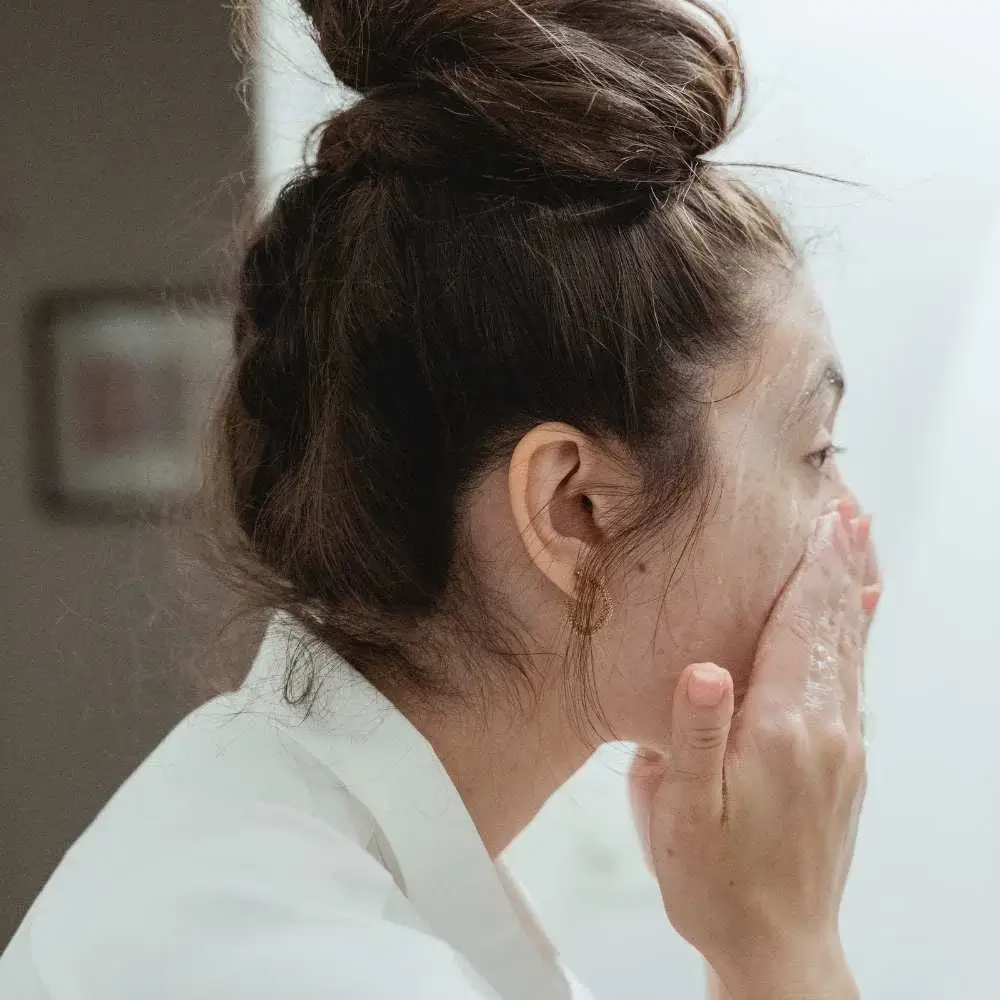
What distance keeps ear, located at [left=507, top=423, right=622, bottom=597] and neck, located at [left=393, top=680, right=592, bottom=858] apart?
102 millimetres

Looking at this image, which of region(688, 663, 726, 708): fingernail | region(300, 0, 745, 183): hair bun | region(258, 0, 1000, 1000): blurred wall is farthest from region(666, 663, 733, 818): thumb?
region(258, 0, 1000, 1000): blurred wall

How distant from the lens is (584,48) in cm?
71

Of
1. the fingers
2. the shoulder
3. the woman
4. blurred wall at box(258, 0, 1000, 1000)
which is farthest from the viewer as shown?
blurred wall at box(258, 0, 1000, 1000)

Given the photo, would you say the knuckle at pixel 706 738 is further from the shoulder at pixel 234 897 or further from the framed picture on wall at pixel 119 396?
the framed picture on wall at pixel 119 396

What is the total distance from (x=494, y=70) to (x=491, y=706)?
39 centimetres

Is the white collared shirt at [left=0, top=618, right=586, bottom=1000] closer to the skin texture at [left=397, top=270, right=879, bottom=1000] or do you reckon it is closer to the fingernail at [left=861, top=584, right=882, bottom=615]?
the skin texture at [left=397, top=270, right=879, bottom=1000]

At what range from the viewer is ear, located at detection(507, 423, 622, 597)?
693 millimetres

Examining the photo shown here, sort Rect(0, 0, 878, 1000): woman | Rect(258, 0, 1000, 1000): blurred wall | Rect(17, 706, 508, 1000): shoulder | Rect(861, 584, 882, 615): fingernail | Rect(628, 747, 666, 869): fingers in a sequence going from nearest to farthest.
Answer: Rect(17, 706, 508, 1000): shoulder, Rect(0, 0, 878, 1000): woman, Rect(861, 584, 882, 615): fingernail, Rect(628, 747, 666, 869): fingers, Rect(258, 0, 1000, 1000): blurred wall

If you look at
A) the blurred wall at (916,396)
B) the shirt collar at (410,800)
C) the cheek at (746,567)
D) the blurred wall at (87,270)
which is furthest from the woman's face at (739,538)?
the blurred wall at (87,270)

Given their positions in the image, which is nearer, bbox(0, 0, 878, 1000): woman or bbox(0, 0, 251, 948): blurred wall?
bbox(0, 0, 878, 1000): woman

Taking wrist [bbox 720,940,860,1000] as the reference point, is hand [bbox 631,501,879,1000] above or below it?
above

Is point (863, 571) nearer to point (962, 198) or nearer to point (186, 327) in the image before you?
point (962, 198)

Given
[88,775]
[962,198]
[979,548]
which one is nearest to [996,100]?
[962,198]

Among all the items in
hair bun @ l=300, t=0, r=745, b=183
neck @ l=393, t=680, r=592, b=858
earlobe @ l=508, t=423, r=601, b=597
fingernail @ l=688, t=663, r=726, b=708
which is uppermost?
hair bun @ l=300, t=0, r=745, b=183
